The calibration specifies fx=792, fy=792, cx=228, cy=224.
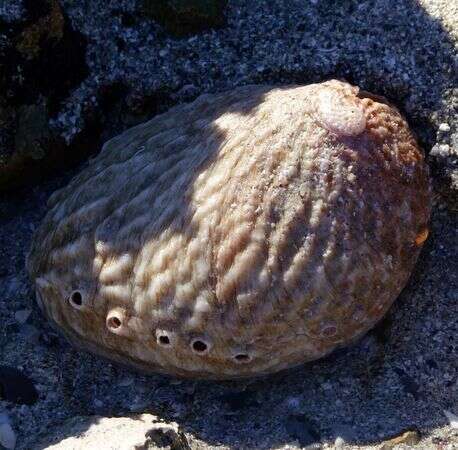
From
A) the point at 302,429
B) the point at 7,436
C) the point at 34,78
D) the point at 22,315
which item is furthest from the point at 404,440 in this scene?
the point at 34,78

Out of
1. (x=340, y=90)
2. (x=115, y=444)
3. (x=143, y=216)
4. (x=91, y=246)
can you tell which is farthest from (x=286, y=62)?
(x=115, y=444)

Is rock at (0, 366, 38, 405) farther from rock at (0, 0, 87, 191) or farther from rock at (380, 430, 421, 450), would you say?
rock at (380, 430, 421, 450)

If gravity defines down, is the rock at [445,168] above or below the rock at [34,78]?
below

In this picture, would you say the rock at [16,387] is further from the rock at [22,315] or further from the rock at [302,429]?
the rock at [302,429]

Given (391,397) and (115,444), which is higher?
(115,444)

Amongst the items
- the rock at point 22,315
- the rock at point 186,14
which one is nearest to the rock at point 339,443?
the rock at point 22,315

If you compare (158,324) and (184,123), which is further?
(184,123)

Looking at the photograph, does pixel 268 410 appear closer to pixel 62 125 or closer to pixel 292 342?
pixel 292 342
